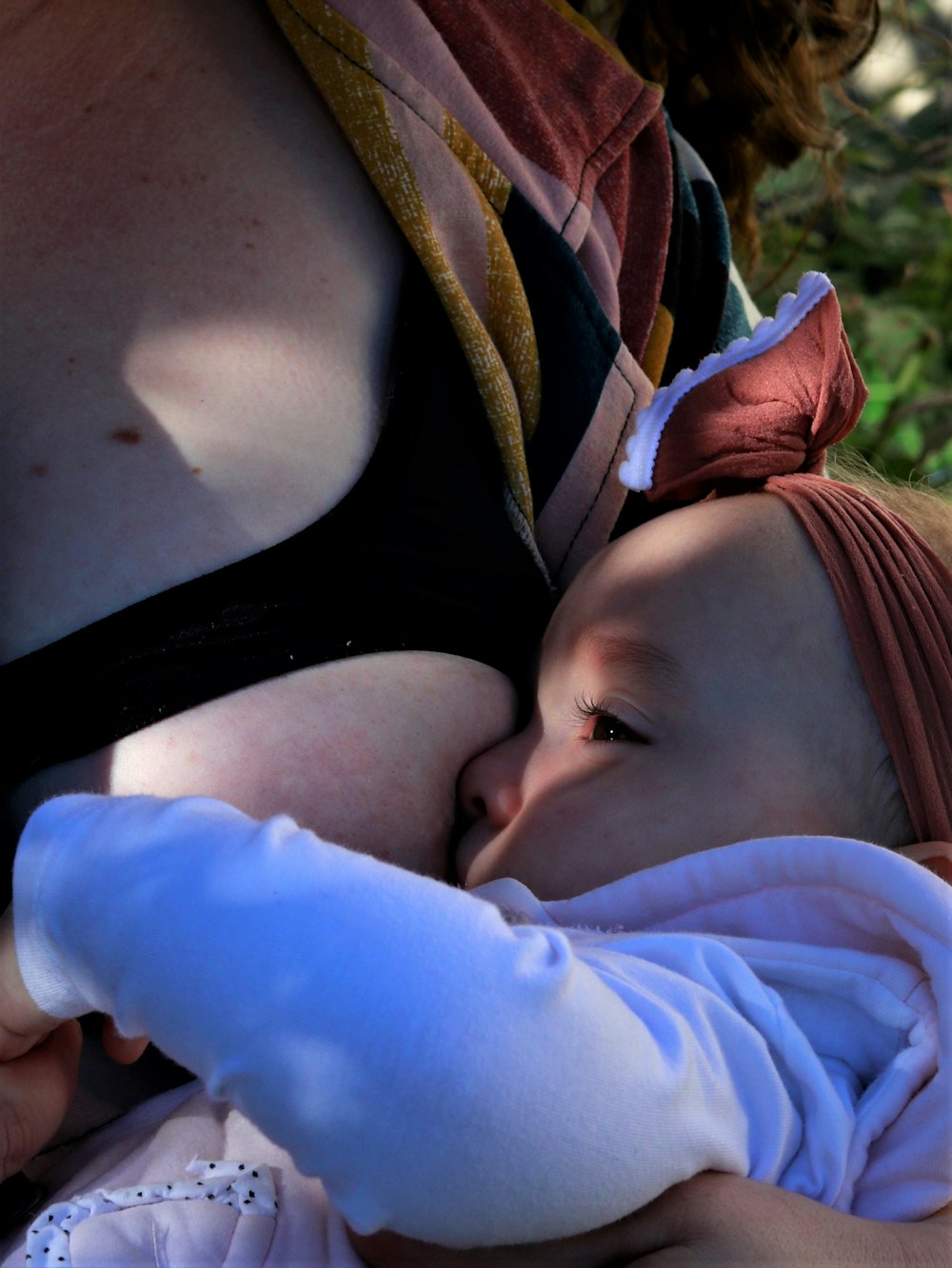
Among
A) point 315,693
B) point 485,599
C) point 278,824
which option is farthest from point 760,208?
point 278,824

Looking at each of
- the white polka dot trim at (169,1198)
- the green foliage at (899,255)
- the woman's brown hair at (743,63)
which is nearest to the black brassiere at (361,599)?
the white polka dot trim at (169,1198)

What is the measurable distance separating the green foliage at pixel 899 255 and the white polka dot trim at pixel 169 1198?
277 cm

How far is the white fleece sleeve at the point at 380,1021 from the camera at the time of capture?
673 millimetres

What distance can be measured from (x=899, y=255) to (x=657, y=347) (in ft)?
9.84

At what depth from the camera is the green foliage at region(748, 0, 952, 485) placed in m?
3.60

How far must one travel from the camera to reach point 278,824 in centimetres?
76

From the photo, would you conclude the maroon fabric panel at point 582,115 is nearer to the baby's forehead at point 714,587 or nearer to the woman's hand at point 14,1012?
the baby's forehead at point 714,587

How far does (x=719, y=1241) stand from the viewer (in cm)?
72

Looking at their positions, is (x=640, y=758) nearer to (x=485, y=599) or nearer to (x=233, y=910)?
(x=485, y=599)

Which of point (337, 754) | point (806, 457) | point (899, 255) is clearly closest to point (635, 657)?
point (337, 754)

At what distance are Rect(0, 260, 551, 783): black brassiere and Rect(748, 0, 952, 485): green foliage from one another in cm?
217

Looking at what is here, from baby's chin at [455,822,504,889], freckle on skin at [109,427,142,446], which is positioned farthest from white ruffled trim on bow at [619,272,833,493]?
freckle on skin at [109,427,142,446]

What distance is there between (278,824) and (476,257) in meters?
0.73

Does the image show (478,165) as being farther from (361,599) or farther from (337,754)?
(337,754)
